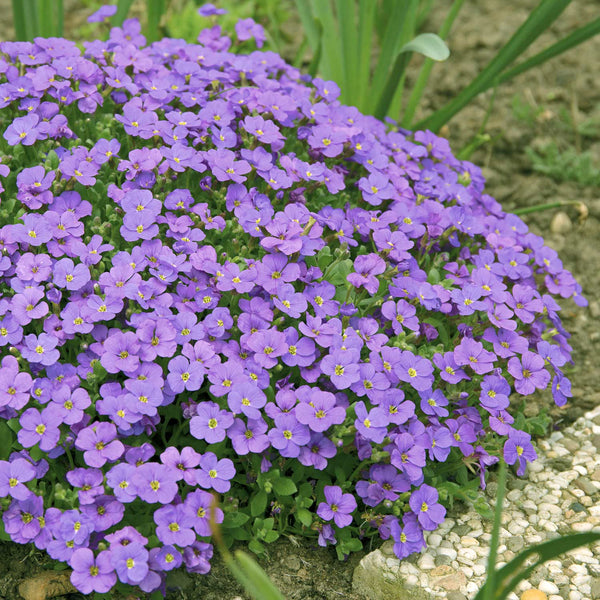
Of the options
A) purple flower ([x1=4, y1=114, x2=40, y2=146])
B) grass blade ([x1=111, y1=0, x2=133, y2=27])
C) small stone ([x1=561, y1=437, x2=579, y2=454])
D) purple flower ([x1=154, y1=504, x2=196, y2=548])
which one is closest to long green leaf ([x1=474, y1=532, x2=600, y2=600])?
purple flower ([x1=154, y1=504, x2=196, y2=548])

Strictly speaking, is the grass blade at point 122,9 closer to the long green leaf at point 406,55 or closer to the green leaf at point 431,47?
the long green leaf at point 406,55

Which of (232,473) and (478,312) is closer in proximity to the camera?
(232,473)

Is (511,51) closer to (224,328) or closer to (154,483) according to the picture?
(224,328)

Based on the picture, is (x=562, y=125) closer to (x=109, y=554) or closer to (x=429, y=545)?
(x=429, y=545)

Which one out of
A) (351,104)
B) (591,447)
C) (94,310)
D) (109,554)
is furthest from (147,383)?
(351,104)

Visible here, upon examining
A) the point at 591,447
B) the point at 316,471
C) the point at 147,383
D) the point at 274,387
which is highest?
the point at 147,383

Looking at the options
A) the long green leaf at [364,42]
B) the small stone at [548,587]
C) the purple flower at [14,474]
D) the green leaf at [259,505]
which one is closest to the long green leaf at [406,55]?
the long green leaf at [364,42]

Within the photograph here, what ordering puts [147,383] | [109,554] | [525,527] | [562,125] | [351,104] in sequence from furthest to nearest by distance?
[562,125] → [351,104] → [525,527] → [147,383] → [109,554]

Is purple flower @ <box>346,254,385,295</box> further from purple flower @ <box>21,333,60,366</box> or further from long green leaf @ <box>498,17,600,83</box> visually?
long green leaf @ <box>498,17,600,83</box>
